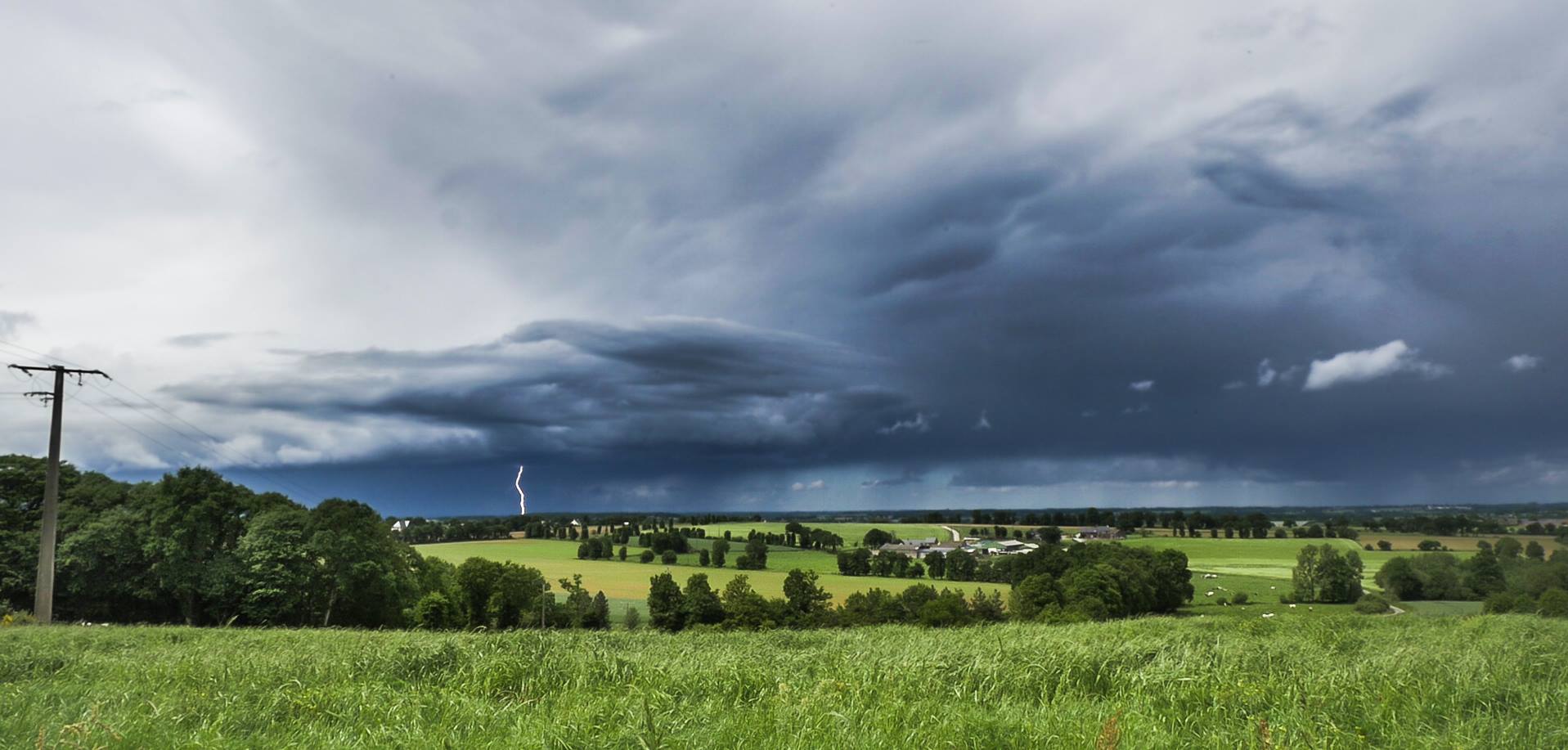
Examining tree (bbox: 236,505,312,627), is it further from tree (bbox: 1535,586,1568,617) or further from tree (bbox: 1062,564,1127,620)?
tree (bbox: 1535,586,1568,617)

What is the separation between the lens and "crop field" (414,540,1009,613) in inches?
2667

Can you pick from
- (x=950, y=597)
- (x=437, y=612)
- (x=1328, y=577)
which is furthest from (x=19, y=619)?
(x=1328, y=577)

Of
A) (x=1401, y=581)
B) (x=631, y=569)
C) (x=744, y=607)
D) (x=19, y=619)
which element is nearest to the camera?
(x=19, y=619)

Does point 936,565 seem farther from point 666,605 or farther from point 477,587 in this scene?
point 477,587

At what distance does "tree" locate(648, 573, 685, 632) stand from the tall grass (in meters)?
55.5

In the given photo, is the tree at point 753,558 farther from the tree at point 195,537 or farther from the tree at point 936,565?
the tree at point 195,537

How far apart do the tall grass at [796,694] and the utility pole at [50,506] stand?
25.5m

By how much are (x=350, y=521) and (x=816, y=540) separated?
2506 inches

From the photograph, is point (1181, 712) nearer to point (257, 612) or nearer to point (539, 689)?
point (539, 689)

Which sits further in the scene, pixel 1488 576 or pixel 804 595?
pixel 804 595

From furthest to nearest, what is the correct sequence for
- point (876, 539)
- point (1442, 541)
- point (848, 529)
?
point (848, 529) < point (876, 539) < point (1442, 541)

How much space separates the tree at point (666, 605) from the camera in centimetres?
6538

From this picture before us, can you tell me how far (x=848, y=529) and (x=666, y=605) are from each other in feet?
172

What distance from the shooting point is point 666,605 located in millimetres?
65938
